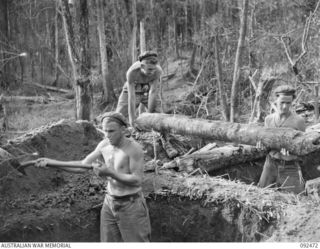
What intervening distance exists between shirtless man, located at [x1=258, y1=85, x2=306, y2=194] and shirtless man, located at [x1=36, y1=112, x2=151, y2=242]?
195 cm

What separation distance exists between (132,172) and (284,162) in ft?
7.38

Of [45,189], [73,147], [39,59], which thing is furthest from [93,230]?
[39,59]

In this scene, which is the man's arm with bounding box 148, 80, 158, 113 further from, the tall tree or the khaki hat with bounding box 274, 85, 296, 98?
the khaki hat with bounding box 274, 85, 296, 98

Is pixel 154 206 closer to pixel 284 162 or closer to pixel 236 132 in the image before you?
pixel 236 132

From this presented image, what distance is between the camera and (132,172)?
11.8 feet

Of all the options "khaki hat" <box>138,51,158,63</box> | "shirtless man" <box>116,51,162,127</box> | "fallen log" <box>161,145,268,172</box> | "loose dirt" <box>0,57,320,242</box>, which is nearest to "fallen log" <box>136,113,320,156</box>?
"shirtless man" <box>116,51,162,127</box>

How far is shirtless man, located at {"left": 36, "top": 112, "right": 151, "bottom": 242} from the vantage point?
3.61 meters

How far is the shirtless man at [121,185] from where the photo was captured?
3613 millimetres

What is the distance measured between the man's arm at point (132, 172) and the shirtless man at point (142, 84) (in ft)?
8.97

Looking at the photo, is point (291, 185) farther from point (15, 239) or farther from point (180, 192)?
point (15, 239)

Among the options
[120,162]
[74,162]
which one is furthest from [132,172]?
[74,162]

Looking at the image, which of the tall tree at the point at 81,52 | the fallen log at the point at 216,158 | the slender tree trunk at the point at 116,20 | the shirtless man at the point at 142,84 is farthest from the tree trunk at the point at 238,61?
the slender tree trunk at the point at 116,20

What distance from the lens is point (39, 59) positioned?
1912 centimetres

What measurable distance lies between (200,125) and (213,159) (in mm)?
539
